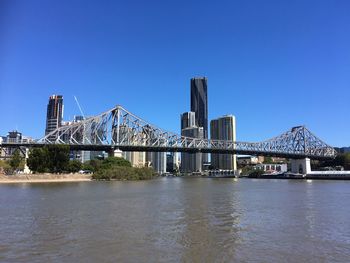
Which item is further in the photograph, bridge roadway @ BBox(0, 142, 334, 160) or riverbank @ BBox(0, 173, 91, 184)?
bridge roadway @ BBox(0, 142, 334, 160)

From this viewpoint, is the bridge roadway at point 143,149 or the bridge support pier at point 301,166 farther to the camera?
the bridge support pier at point 301,166

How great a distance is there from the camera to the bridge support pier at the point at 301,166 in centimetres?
15840

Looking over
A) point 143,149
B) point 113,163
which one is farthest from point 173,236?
point 143,149

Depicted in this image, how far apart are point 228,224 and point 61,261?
446 inches

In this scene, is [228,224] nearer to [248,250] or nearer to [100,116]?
[248,250]

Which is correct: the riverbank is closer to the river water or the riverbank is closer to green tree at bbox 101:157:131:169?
green tree at bbox 101:157:131:169

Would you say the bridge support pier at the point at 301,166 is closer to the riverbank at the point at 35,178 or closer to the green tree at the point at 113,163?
the green tree at the point at 113,163

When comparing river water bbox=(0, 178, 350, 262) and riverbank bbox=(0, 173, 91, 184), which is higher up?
riverbank bbox=(0, 173, 91, 184)

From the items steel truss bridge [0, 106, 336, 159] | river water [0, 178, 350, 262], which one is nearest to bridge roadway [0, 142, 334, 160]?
steel truss bridge [0, 106, 336, 159]

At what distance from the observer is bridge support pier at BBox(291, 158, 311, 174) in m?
158

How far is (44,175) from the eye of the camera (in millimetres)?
91125

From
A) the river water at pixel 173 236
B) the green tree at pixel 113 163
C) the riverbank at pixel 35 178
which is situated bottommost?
the river water at pixel 173 236

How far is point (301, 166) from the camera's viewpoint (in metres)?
164

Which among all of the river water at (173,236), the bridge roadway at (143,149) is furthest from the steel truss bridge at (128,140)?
the river water at (173,236)
